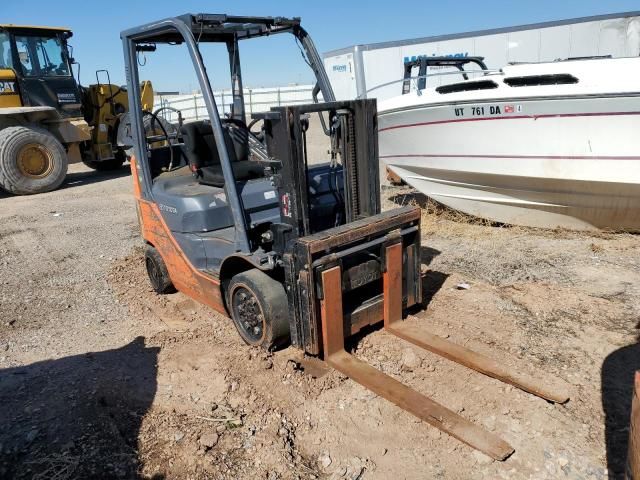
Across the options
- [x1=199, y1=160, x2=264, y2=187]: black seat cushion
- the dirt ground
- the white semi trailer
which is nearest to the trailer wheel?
the dirt ground

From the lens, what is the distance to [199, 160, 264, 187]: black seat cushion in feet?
14.1

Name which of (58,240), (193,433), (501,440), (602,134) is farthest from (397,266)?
(58,240)

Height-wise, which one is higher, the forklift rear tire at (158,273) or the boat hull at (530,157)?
the boat hull at (530,157)

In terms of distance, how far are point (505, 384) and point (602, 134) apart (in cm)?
331

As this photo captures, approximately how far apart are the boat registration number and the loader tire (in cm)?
874

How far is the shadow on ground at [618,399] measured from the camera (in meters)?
2.59

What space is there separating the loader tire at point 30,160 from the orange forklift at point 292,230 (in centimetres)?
745

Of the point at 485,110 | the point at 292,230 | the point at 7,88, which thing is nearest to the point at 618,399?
the point at 292,230

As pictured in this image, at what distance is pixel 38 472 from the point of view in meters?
2.67

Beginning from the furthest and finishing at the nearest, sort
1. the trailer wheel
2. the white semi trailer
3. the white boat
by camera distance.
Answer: the white semi trailer, the white boat, the trailer wheel

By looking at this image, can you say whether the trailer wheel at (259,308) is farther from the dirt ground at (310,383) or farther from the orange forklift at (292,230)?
the dirt ground at (310,383)

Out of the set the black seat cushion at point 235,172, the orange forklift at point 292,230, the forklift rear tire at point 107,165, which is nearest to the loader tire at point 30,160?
the forklift rear tire at point 107,165

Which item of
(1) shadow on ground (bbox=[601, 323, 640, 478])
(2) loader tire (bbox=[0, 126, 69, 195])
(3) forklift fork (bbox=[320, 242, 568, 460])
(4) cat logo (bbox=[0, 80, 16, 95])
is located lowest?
(1) shadow on ground (bbox=[601, 323, 640, 478])

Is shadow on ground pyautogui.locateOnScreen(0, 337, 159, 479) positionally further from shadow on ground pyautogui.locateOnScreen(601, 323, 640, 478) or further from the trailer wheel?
shadow on ground pyautogui.locateOnScreen(601, 323, 640, 478)
